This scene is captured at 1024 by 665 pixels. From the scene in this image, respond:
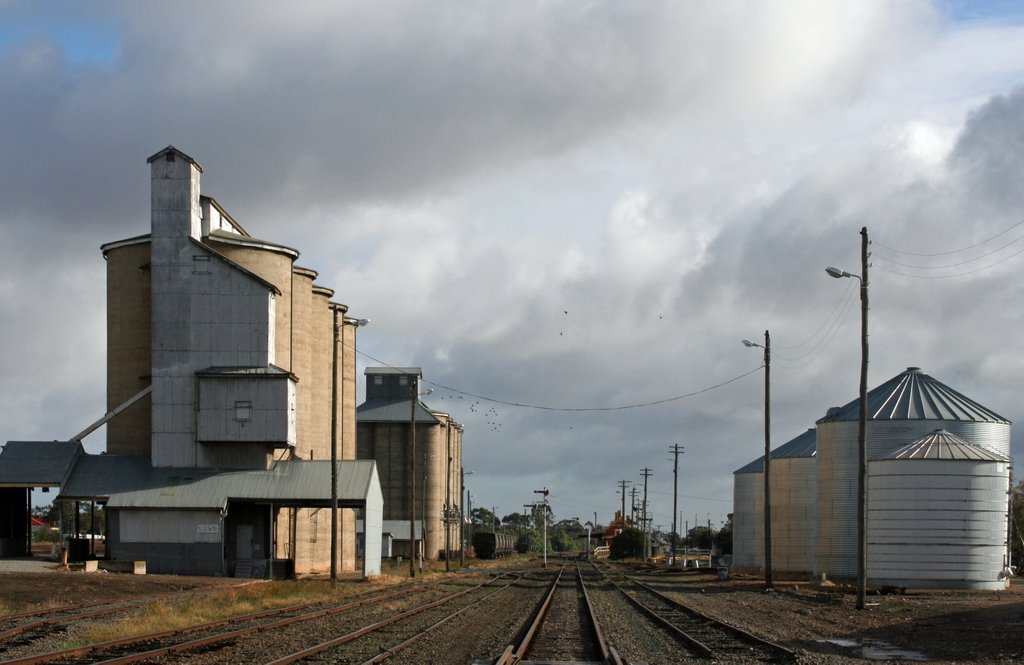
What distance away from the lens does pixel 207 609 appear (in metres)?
27.9

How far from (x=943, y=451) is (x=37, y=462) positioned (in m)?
36.9

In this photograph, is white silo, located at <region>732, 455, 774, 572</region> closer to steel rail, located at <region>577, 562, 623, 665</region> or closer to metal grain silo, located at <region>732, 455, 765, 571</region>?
metal grain silo, located at <region>732, 455, 765, 571</region>

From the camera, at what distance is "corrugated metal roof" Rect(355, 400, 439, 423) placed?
95125 mm

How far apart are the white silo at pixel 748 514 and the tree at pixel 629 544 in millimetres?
41765

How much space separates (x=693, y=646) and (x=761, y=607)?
13.7m

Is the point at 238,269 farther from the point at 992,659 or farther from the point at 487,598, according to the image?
the point at 992,659

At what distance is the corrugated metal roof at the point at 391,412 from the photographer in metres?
95.1

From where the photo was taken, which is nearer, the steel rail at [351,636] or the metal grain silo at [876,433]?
the steel rail at [351,636]

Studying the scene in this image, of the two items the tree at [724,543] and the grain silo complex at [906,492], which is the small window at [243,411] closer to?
the grain silo complex at [906,492]

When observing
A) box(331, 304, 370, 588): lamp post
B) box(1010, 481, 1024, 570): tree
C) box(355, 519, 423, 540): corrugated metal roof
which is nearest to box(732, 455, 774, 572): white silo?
box(1010, 481, 1024, 570): tree

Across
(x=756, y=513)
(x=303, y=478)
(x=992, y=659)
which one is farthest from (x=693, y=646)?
(x=756, y=513)

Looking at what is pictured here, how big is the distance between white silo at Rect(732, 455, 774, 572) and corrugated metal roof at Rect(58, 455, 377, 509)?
3192cm

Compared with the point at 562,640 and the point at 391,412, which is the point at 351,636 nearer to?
the point at 562,640

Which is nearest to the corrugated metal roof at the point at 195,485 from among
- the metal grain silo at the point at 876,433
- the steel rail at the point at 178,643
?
the steel rail at the point at 178,643
